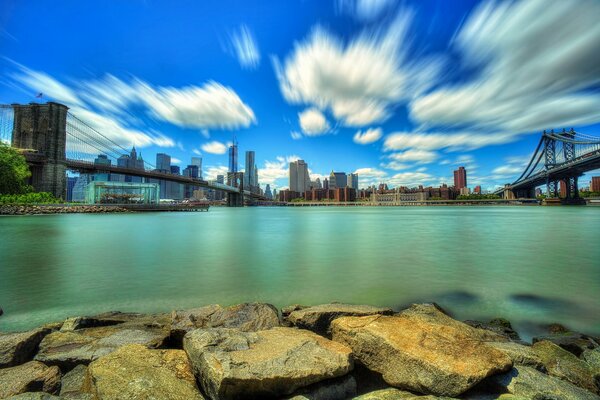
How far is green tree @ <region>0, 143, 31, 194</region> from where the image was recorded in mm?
40281

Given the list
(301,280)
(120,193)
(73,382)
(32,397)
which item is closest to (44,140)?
(120,193)

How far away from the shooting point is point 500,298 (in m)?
7.65

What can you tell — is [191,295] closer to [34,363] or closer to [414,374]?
[34,363]

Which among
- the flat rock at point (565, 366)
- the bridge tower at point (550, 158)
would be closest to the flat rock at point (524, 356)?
the flat rock at point (565, 366)

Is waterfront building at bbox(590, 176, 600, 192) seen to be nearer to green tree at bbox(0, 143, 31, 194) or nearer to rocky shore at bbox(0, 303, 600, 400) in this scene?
rocky shore at bbox(0, 303, 600, 400)

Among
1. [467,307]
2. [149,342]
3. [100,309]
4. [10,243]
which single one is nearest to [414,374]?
[149,342]

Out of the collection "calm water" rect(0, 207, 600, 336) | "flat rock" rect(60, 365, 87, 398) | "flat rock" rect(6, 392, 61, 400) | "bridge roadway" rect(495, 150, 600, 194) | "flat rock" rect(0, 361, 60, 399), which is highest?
"bridge roadway" rect(495, 150, 600, 194)

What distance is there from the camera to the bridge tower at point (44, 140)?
52406 mm

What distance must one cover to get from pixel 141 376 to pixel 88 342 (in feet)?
6.90

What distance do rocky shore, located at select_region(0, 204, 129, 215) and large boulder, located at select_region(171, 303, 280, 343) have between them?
2011 inches

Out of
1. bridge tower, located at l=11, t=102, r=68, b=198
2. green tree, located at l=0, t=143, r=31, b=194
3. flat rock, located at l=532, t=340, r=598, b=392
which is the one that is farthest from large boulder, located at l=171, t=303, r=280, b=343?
bridge tower, located at l=11, t=102, r=68, b=198

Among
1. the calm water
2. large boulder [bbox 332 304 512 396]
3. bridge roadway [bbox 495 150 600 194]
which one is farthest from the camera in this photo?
bridge roadway [bbox 495 150 600 194]

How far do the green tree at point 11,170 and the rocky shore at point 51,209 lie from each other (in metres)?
3.36

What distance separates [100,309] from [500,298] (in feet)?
32.7
